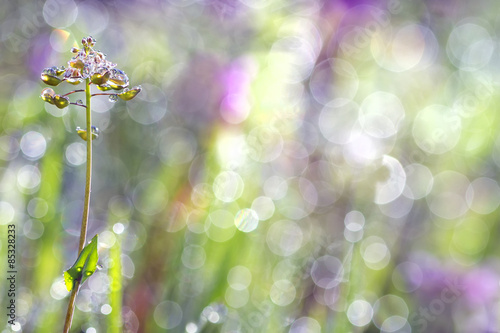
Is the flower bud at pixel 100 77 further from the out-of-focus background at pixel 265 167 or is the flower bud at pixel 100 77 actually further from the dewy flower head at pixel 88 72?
the out-of-focus background at pixel 265 167

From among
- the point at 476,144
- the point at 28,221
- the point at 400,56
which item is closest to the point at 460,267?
the point at 476,144

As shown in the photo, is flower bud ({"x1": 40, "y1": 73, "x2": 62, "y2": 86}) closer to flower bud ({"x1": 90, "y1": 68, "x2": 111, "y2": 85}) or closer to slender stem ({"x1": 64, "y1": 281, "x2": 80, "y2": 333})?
flower bud ({"x1": 90, "y1": 68, "x2": 111, "y2": 85})
